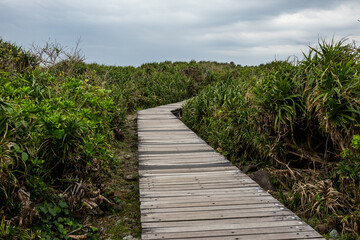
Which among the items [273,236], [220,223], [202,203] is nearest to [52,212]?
[202,203]

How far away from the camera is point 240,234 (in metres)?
3.03

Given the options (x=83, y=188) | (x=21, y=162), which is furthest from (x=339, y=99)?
(x=21, y=162)

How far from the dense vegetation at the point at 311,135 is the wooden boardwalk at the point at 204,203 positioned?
935mm

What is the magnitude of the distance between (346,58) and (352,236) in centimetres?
316

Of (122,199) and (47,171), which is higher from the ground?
(47,171)

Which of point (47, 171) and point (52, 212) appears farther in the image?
point (47, 171)

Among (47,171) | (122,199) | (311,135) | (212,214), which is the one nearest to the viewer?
(212,214)

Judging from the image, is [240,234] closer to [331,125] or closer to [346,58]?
[331,125]

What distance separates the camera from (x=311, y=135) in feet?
19.2

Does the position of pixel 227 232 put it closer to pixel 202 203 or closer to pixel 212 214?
pixel 212 214

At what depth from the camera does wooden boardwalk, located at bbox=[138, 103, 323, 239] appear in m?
3.08

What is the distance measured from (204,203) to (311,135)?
3.05 metres

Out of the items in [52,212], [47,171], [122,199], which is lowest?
[122,199]

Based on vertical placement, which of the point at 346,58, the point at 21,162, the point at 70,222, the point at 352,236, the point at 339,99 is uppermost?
the point at 346,58
